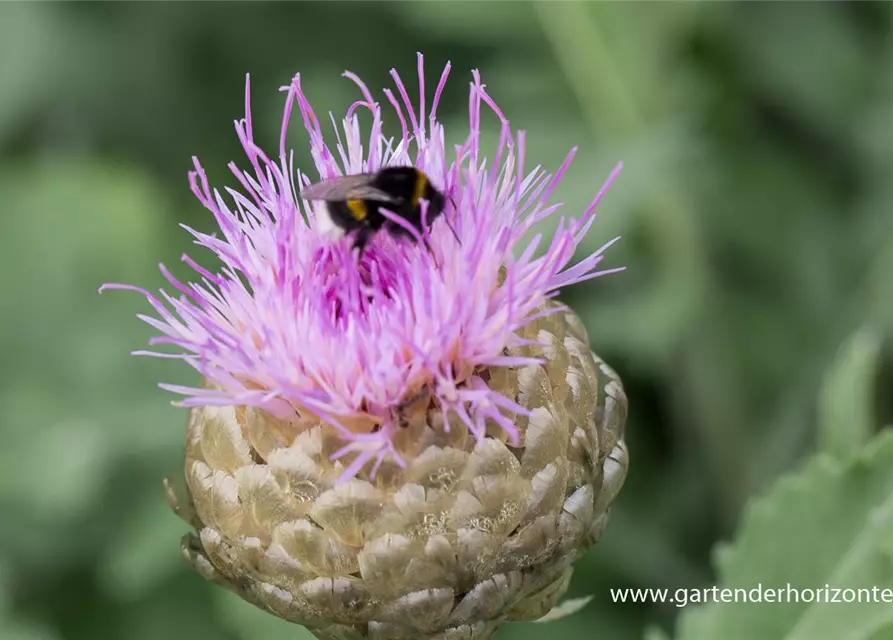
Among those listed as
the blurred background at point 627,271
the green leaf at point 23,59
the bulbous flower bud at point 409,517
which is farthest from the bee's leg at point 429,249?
the green leaf at point 23,59

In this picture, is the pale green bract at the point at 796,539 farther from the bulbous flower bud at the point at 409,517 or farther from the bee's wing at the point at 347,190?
the bee's wing at the point at 347,190

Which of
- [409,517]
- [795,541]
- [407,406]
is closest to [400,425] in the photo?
[407,406]

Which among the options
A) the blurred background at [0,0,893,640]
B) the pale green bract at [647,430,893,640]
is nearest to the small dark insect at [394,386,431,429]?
the pale green bract at [647,430,893,640]

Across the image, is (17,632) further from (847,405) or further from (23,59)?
(23,59)

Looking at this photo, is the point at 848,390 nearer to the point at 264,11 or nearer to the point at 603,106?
the point at 603,106

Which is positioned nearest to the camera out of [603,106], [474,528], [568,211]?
[474,528]

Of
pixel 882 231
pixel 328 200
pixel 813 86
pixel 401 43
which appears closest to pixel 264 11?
pixel 401 43
